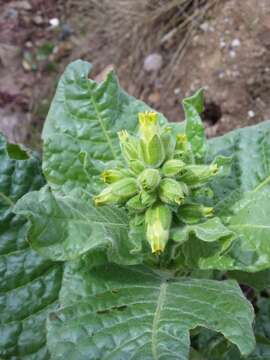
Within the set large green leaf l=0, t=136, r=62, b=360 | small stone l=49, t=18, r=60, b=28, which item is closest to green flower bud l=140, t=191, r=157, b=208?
large green leaf l=0, t=136, r=62, b=360

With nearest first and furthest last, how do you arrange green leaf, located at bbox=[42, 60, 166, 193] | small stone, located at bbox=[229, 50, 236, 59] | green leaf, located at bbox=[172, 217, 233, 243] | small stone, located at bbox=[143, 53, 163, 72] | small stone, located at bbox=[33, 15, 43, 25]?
green leaf, located at bbox=[172, 217, 233, 243], green leaf, located at bbox=[42, 60, 166, 193], small stone, located at bbox=[229, 50, 236, 59], small stone, located at bbox=[143, 53, 163, 72], small stone, located at bbox=[33, 15, 43, 25]

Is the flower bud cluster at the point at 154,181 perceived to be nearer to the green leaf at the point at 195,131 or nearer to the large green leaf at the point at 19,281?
the green leaf at the point at 195,131

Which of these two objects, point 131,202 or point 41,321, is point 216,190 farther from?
point 41,321

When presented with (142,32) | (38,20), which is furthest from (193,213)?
(38,20)

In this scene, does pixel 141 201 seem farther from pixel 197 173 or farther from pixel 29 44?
pixel 29 44

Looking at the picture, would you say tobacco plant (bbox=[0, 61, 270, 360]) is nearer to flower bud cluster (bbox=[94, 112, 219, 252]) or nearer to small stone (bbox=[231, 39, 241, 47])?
flower bud cluster (bbox=[94, 112, 219, 252])

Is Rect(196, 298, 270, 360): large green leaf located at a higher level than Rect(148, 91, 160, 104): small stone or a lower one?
lower

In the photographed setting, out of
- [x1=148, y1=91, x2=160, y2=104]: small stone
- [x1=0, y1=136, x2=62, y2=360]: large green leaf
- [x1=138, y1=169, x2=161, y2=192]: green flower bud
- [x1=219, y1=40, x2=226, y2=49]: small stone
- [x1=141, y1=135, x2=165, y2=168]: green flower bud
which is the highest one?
[x1=219, y1=40, x2=226, y2=49]: small stone

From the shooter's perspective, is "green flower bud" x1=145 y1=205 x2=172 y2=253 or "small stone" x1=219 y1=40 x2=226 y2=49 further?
"small stone" x1=219 y1=40 x2=226 y2=49
